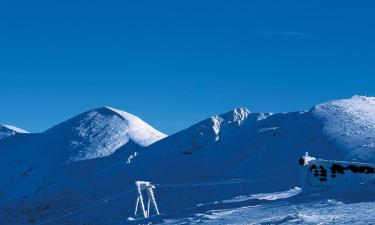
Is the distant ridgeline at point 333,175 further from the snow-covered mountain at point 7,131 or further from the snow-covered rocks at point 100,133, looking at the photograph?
the snow-covered mountain at point 7,131

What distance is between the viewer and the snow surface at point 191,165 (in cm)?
4078

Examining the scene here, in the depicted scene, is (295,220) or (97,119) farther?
(97,119)

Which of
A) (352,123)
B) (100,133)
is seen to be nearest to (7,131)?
(100,133)

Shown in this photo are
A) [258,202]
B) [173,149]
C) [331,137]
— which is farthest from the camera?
[173,149]

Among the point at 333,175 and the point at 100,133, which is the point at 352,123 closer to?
the point at 333,175

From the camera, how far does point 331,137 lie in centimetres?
7150

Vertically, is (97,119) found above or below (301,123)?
above

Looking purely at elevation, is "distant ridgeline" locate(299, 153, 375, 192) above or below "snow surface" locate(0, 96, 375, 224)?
below

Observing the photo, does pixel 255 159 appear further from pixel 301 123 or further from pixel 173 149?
pixel 173 149

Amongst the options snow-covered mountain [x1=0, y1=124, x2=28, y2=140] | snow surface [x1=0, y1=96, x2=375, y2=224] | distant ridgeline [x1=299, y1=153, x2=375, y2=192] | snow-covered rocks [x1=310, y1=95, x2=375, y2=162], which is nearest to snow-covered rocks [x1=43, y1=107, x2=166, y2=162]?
snow surface [x1=0, y1=96, x2=375, y2=224]

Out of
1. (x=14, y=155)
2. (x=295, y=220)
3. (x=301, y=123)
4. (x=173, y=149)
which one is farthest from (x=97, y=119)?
(x=295, y=220)

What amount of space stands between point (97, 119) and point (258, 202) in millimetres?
91447

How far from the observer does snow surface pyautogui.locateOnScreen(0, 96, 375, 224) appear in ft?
134

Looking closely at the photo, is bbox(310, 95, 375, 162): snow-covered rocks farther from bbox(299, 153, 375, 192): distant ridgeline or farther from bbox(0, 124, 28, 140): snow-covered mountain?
bbox(0, 124, 28, 140): snow-covered mountain
